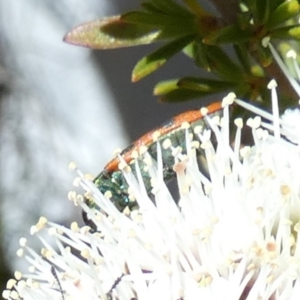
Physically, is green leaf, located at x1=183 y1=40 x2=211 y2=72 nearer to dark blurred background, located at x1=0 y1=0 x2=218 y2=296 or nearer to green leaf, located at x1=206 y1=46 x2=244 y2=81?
green leaf, located at x1=206 y1=46 x2=244 y2=81

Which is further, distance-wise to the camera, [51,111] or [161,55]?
[51,111]

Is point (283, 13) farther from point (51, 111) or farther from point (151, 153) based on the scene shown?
point (51, 111)

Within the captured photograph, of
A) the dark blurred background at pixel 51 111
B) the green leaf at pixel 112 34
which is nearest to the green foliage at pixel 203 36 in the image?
the green leaf at pixel 112 34

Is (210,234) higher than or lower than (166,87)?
lower

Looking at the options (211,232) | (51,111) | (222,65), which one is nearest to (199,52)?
(222,65)

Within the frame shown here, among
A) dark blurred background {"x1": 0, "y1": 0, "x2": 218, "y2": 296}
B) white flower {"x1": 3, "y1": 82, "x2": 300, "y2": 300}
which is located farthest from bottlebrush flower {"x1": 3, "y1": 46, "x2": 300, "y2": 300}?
dark blurred background {"x1": 0, "y1": 0, "x2": 218, "y2": 296}
